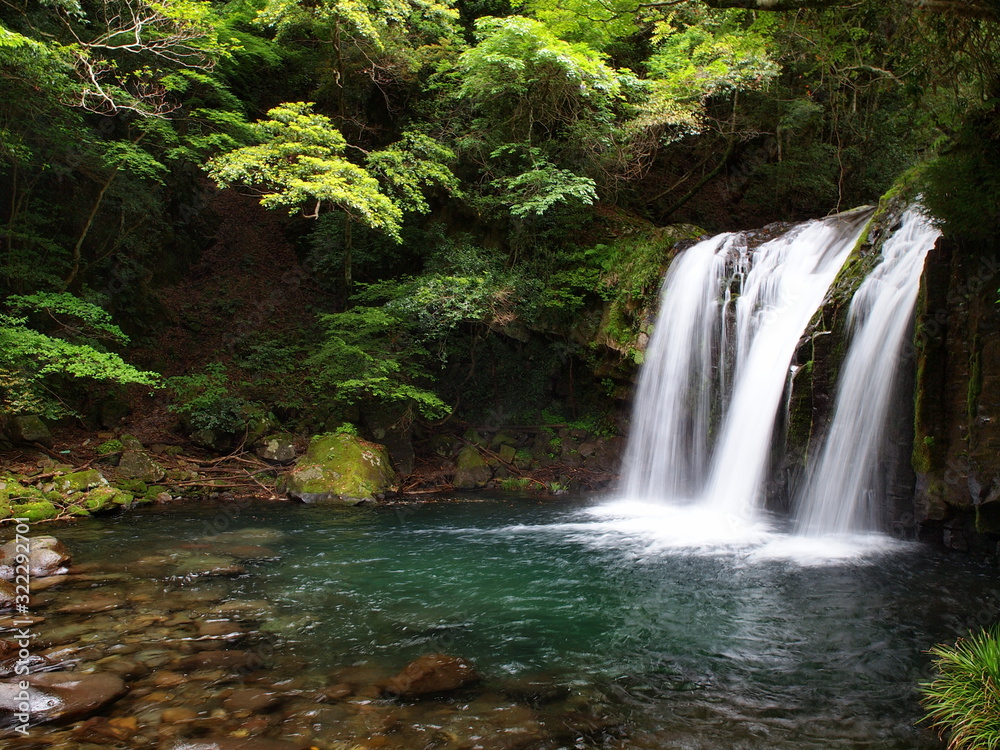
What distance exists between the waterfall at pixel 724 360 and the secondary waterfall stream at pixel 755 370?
0.07ft

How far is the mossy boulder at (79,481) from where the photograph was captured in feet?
30.6

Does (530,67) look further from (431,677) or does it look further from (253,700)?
(253,700)

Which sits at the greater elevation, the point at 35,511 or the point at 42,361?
the point at 42,361

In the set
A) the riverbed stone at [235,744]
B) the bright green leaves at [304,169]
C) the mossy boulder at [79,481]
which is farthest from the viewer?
the bright green leaves at [304,169]

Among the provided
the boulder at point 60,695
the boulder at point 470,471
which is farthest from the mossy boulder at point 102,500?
the boulder at point 470,471

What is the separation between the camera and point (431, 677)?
4.25 meters

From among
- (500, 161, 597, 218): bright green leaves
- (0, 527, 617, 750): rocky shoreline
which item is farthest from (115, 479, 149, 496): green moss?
(500, 161, 597, 218): bright green leaves

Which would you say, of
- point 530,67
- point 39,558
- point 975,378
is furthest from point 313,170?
point 975,378

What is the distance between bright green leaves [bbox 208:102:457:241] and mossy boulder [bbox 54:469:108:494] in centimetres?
536

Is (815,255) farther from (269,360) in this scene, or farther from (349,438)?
(269,360)

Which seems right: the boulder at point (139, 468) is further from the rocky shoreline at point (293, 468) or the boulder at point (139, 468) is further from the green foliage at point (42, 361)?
the green foliage at point (42, 361)

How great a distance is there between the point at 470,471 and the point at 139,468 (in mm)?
6325

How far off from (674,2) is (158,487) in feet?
35.7

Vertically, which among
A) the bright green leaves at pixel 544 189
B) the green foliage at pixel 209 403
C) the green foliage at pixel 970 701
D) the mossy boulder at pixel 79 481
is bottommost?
the mossy boulder at pixel 79 481
